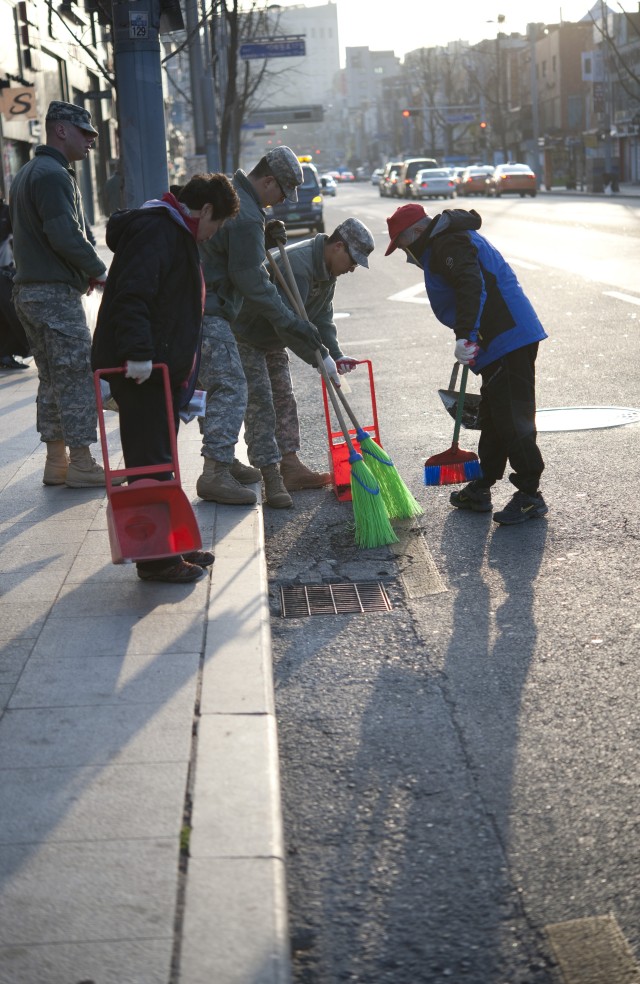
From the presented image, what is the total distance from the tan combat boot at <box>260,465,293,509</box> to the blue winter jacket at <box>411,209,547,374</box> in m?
1.22

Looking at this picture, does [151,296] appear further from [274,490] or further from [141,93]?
[141,93]

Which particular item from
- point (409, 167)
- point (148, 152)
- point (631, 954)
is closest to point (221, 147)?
point (148, 152)

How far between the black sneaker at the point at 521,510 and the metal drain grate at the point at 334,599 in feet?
3.31

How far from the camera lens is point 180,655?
439cm

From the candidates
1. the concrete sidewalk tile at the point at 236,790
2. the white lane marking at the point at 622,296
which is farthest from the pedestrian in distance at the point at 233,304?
the white lane marking at the point at 622,296

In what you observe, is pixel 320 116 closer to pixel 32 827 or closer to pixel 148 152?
pixel 148 152

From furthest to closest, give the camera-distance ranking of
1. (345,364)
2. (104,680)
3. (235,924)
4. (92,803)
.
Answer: (345,364)
(104,680)
(92,803)
(235,924)

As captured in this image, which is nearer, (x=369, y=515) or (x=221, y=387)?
(x=369, y=515)

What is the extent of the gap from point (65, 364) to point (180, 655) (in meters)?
3.04

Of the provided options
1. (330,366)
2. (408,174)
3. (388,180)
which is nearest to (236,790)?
(330,366)

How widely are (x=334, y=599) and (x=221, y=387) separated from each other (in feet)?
4.81

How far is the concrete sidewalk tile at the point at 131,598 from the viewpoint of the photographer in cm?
495

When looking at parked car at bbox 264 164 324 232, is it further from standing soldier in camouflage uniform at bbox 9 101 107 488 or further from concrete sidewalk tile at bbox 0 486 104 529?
concrete sidewalk tile at bbox 0 486 104 529

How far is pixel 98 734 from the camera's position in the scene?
3748mm
